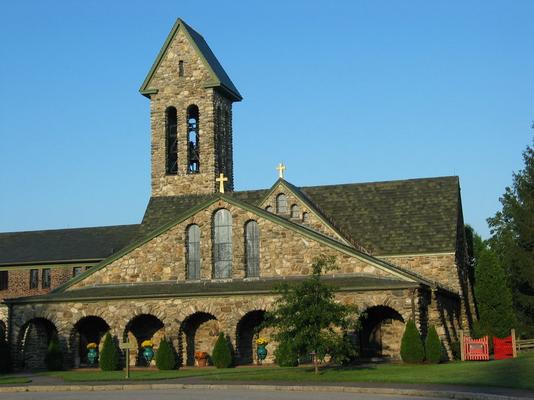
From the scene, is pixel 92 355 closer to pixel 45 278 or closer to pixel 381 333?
pixel 381 333

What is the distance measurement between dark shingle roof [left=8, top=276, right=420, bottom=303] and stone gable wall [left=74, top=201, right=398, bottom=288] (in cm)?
42

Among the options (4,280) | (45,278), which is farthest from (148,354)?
(4,280)

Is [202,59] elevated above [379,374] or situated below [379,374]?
above

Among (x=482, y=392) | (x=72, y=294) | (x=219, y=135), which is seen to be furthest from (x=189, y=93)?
(x=482, y=392)

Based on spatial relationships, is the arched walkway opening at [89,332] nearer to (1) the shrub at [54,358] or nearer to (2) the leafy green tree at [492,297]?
(1) the shrub at [54,358]

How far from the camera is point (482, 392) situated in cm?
2239

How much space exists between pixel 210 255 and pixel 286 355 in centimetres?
894

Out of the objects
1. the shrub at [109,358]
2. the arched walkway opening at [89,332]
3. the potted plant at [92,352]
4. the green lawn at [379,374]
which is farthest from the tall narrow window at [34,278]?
the green lawn at [379,374]

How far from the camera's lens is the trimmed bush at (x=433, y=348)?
35.0m

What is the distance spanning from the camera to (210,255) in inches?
1586

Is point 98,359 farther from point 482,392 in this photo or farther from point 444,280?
point 482,392

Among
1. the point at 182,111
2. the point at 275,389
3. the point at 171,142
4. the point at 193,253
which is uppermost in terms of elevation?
the point at 182,111

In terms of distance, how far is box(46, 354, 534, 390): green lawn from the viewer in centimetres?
2636

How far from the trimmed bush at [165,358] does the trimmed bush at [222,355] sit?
179cm
